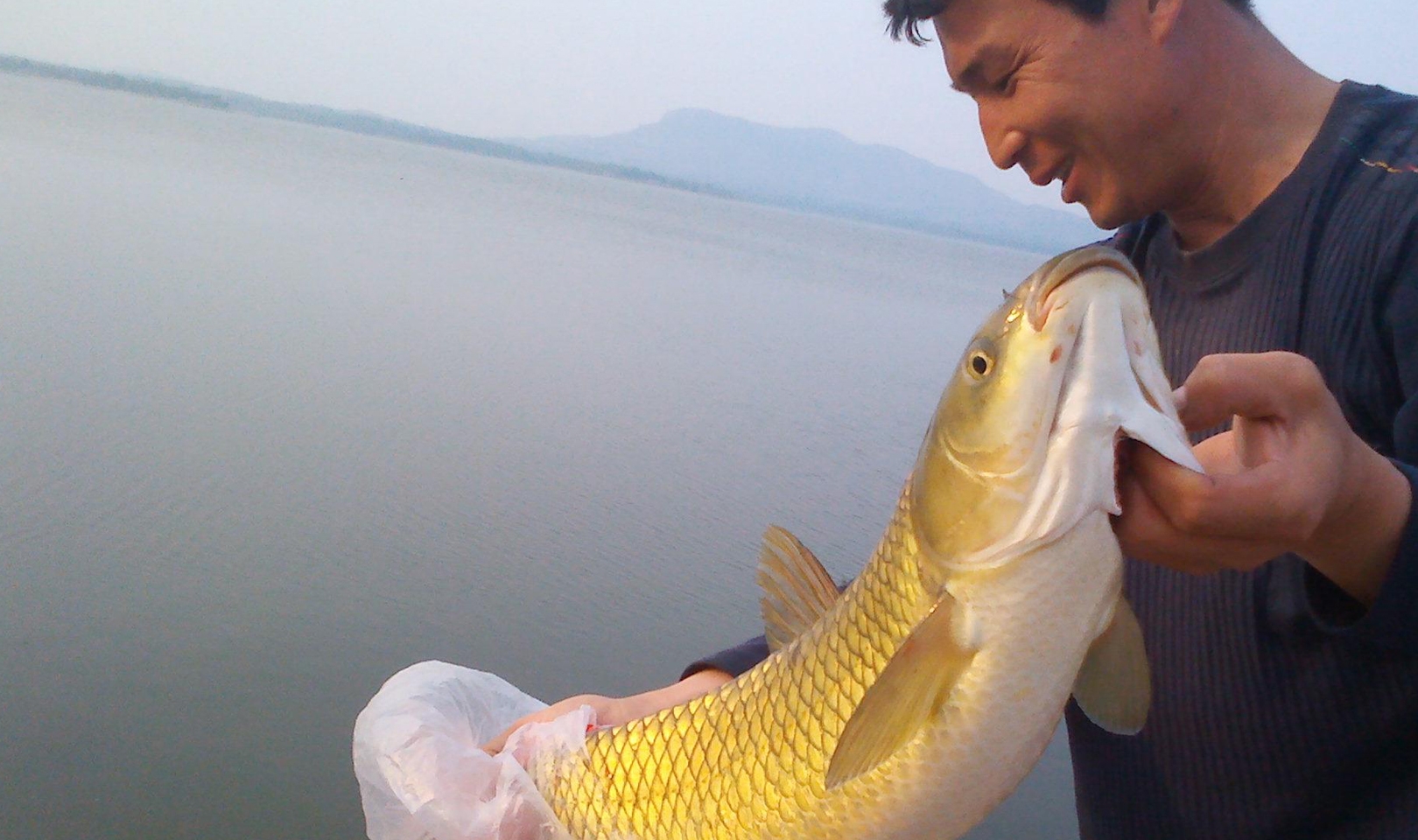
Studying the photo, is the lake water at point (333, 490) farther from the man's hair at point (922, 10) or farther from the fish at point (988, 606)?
the man's hair at point (922, 10)

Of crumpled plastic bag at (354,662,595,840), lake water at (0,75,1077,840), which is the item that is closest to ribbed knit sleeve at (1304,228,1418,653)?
crumpled plastic bag at (354,662,595,840)

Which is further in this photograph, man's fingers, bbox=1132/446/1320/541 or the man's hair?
the man's hair

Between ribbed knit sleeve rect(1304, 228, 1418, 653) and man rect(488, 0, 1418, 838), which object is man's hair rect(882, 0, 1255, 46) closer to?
man rect(488, 0, 1418, 838)

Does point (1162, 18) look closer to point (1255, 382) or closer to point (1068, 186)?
point (1068, 186)

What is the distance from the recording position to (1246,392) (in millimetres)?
1317

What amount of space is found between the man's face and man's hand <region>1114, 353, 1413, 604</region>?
0.98m

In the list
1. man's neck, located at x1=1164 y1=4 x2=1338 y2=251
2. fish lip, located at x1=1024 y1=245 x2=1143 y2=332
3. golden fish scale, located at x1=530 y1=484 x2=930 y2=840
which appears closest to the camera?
fish lip, located at x1=1024 y1=245 x2=1143 y2=332

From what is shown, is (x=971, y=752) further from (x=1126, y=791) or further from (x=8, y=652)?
(x=8, y=652)

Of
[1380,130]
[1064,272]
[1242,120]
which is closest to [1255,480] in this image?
[1064,272]

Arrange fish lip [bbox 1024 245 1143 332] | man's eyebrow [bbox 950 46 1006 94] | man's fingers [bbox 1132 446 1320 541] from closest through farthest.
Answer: man's fingers [bbox 1132 446 1320 541] < fish lip [bbox 1024 245 1143 332] < man's eyebrow [bbox 950 46 1006 94]

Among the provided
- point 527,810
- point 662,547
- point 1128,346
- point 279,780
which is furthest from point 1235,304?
point 662,547

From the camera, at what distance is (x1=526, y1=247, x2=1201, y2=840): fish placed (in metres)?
1.38

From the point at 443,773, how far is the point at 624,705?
48 centimetres

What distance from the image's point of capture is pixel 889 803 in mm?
1656
